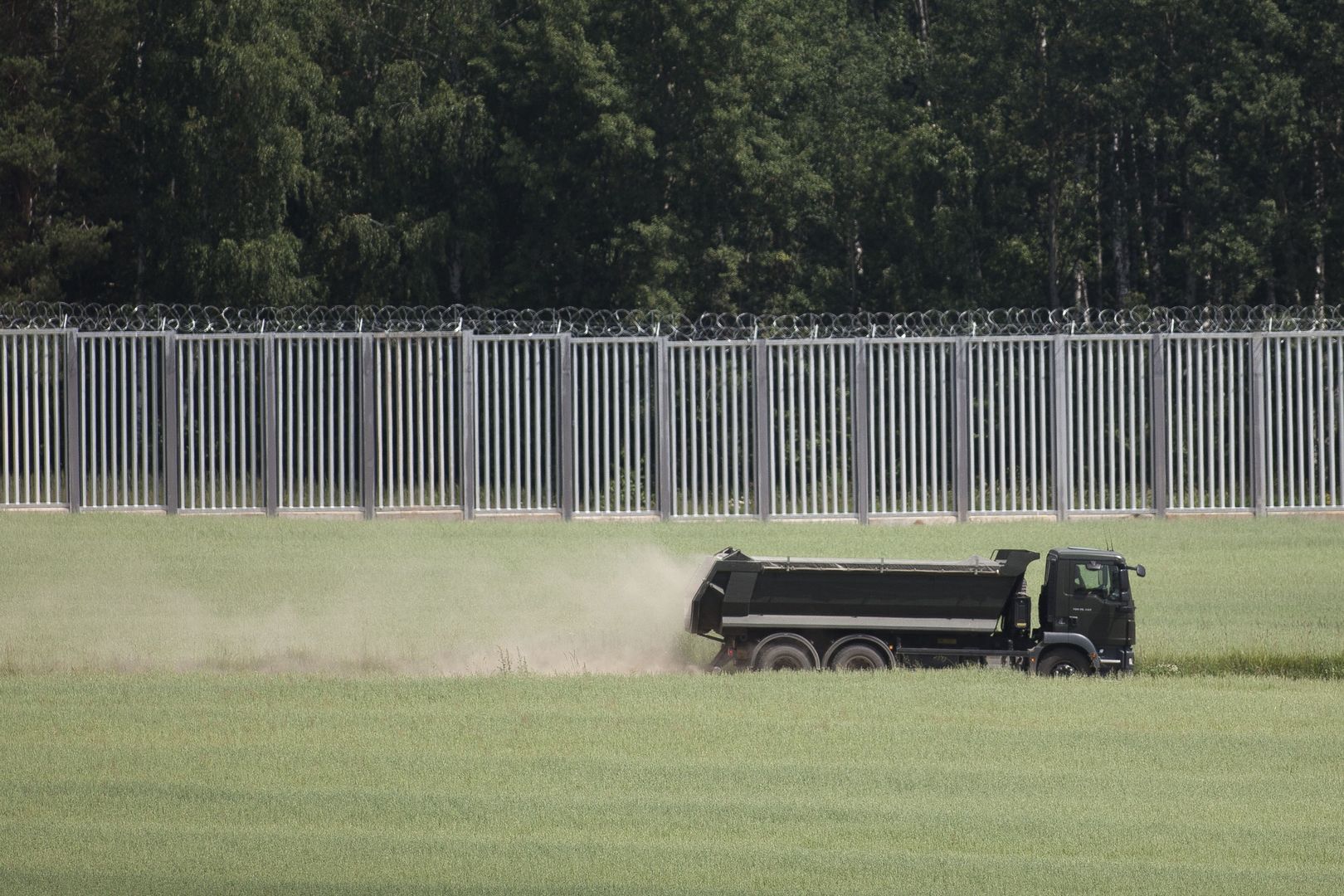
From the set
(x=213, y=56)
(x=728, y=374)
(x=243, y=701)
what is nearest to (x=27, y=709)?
(x=243, y=701)

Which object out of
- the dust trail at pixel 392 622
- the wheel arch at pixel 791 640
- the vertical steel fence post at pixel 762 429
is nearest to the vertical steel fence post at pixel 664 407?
the vertical steel fence post at pixel 762 429

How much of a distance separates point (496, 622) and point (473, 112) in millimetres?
21339

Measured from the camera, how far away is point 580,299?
36.9 metres

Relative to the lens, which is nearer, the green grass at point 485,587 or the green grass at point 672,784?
the green grass at point 672,784

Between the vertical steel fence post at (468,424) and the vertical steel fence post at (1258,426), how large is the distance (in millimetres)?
10030

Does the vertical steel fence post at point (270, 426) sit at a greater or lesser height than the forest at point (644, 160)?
lesser

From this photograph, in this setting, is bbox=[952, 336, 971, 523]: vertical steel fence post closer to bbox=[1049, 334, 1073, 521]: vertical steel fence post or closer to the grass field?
bbox=[1049, 334, 1073, 521]: vertical steel fence post

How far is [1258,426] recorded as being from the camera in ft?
76.7

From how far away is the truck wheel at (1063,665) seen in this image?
1342cm

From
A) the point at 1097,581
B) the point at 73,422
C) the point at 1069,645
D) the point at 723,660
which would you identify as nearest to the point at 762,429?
the point at 73,422

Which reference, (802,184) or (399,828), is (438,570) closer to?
(399,828)

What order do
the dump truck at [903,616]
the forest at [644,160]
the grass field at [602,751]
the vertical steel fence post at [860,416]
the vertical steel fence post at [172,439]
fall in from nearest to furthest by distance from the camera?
the grass field at [602,751], the dump truck at [903,616], the vertical steel fence post at [860,416], the vertical steel fence post at [172,439], the forest at [644,160]

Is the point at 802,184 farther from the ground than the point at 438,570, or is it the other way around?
the point at 802,184

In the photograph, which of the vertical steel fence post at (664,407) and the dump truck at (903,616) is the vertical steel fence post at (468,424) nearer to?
the vertical steel fence post at (664,407)
